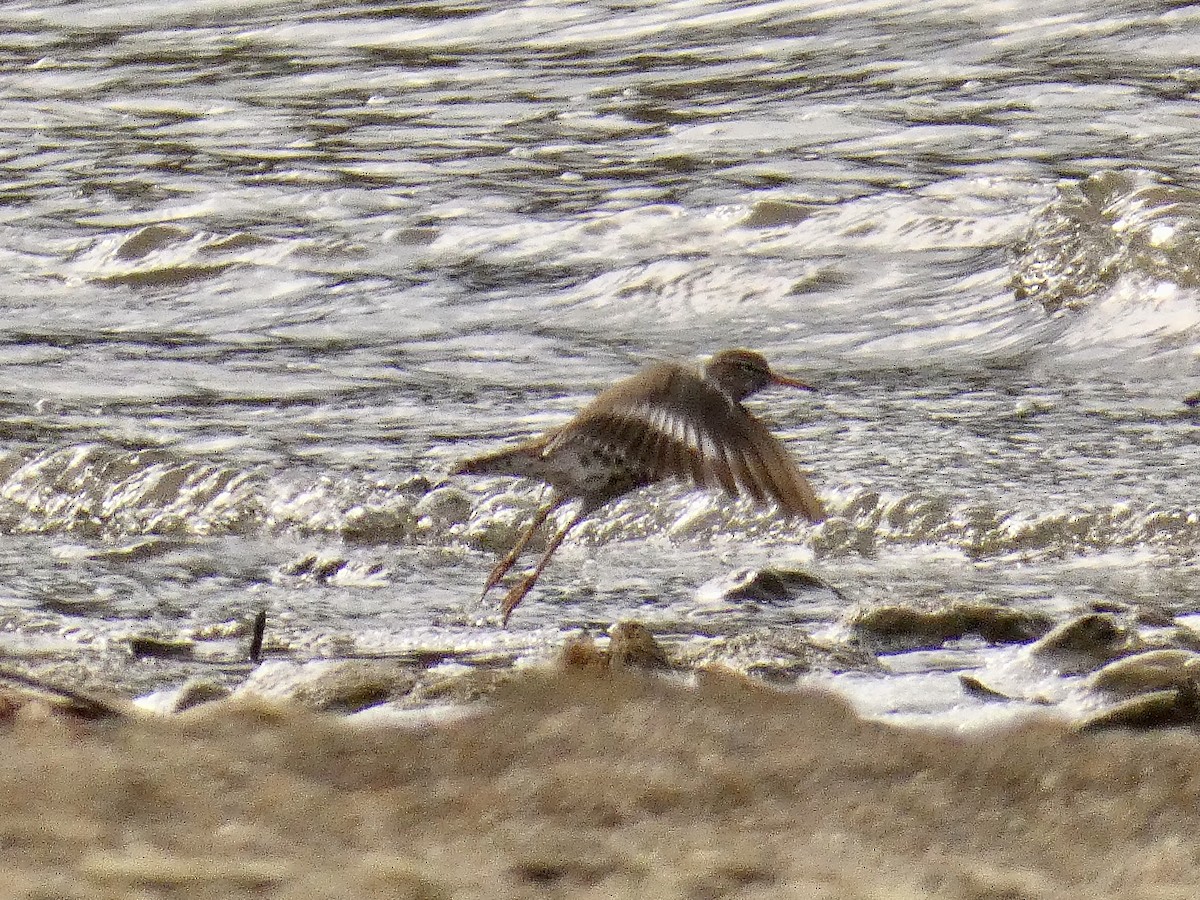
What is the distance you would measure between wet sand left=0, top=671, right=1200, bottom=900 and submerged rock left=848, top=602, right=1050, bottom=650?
87 cm

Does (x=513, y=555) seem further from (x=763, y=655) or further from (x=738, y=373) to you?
(x=763, y=655)

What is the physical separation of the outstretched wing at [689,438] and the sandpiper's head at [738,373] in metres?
0.09

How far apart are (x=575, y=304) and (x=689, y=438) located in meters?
3.17

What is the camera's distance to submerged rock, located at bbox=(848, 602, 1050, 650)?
3732 mm

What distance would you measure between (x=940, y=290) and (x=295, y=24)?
6133 mm

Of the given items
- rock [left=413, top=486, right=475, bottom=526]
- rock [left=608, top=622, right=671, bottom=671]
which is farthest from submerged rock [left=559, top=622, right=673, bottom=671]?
rock [left=413, top=486, right=475, bottom=526]

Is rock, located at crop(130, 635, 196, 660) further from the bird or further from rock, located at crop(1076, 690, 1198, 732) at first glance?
rock, located at crop(1076, 690, 1198, 732)

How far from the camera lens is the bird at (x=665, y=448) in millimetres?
3543

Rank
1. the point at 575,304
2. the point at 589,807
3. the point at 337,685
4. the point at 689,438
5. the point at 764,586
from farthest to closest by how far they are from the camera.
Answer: the point at 575,304
the point at 764,586
the point at 689,438
the point at 337,685
the point at 589,807

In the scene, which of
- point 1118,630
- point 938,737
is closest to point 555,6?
point 1118,630

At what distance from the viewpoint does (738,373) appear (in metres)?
4.04

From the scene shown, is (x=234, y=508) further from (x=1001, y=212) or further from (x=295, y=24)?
(x=295, y=24)

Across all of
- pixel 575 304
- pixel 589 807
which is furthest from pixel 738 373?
pixel 575 304

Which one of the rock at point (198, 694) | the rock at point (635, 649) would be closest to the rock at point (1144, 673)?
the rock at point (635, 649)
